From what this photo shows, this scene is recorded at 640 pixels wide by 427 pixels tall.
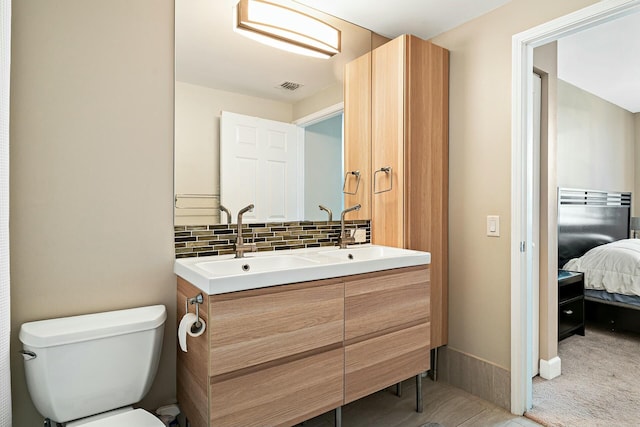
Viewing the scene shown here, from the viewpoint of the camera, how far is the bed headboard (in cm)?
373

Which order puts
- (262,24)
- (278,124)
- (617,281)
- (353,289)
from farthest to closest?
(617,281) < (278,124) < (262,24) < (353,289)

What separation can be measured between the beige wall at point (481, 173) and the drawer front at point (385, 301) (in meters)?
0.50

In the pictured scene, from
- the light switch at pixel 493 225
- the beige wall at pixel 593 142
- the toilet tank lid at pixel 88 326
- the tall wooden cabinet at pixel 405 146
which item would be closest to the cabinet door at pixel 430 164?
the tall wooden cabinet at pixel 405 146

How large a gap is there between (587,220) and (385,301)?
3.51 meters

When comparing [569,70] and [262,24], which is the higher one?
[569,70]

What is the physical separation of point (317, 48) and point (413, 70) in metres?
0.61

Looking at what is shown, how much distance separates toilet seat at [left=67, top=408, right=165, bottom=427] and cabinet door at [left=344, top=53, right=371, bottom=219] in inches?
61.0

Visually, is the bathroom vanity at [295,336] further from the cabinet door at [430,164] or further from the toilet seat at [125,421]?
the cabinet door at [430,164]

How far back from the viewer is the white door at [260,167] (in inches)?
75.9

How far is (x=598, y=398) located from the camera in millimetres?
2213

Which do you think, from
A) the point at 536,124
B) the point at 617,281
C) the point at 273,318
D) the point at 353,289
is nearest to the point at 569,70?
the point at 536,124

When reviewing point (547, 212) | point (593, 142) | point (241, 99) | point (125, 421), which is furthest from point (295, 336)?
point (593, 142)

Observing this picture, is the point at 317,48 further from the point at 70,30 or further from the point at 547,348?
the point at 547,348

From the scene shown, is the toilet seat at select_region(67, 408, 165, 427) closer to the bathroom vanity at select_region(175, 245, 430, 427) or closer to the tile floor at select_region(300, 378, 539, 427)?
the bathroom vanity at select_region(175, 245, 430, 427)
